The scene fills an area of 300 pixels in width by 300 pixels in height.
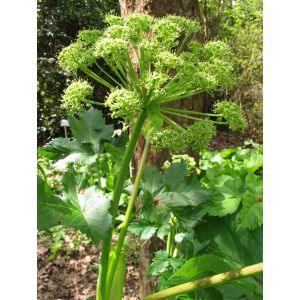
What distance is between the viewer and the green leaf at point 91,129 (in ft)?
3.33

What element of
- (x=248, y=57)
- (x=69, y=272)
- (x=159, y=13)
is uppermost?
(x=248, y=57)

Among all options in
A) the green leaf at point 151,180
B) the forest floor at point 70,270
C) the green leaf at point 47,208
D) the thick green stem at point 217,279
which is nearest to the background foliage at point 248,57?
the forest floor at point 70,270

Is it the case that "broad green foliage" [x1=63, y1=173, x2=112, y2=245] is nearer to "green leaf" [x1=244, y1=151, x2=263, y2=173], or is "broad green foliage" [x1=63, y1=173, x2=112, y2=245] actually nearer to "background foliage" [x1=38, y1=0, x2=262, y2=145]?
"green leaf" [x1=244, y1=151, x2=263, y2=173]

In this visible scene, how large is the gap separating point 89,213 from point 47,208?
77 millimetres

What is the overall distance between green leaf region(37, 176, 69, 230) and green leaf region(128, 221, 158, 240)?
0.95ft

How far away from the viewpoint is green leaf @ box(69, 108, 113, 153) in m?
1.01

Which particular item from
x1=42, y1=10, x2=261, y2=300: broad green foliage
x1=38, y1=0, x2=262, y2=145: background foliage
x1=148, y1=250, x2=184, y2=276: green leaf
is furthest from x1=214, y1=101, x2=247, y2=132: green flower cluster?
x1=38, y1=0, x2=262, y2=145: background foliage

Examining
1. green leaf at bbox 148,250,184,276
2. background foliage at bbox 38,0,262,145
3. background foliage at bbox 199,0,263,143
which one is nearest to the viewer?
green leaf at bbox 148,250,184,276

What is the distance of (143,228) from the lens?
109cm

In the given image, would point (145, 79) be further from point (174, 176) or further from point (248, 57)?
point (248, 57)

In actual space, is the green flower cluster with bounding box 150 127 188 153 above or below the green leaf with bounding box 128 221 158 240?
above

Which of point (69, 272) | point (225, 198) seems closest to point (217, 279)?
point (225, 198)
